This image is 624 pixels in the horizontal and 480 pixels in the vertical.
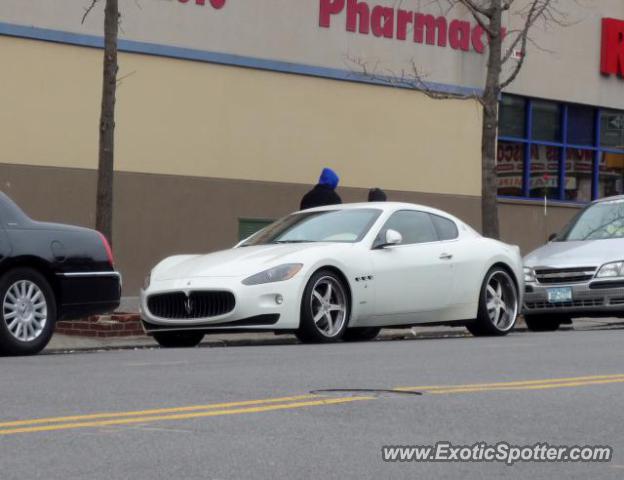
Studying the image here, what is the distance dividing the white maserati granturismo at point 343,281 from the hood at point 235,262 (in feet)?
0.04

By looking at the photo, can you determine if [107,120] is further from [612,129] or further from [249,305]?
[612,129]

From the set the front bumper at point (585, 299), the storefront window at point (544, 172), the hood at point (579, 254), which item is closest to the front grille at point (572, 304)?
the front bumper at point (585, 299)

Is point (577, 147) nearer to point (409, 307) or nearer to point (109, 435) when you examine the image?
point (409, 307)

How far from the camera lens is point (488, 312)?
16.4 meters

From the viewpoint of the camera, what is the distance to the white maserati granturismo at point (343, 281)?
14.2m

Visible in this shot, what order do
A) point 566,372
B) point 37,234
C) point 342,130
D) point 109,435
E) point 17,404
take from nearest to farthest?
point 109,435 → point 17,404 → point 566,372 → point 37,234 → point 342,130

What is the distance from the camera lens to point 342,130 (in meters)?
26.3

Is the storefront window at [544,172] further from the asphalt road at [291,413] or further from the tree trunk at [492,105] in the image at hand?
the asphalt road at [291,413]

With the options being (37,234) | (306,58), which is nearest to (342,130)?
(306,58)

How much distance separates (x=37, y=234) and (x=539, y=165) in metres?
18.5

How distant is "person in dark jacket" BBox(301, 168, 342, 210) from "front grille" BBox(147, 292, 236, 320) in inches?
197

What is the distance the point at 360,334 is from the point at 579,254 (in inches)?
146

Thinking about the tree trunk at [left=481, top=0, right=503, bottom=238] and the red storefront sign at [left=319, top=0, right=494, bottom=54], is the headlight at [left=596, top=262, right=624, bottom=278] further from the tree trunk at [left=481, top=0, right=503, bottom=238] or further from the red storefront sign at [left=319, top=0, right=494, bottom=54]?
the red storefront sign at [left=319, top=0, right=494, bottom=54]

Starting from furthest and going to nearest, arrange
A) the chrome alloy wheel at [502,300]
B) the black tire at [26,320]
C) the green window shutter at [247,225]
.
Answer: the green window shutter at [247,225], the chrome alloy wheel at [502,300], the black tire at [26,320]
